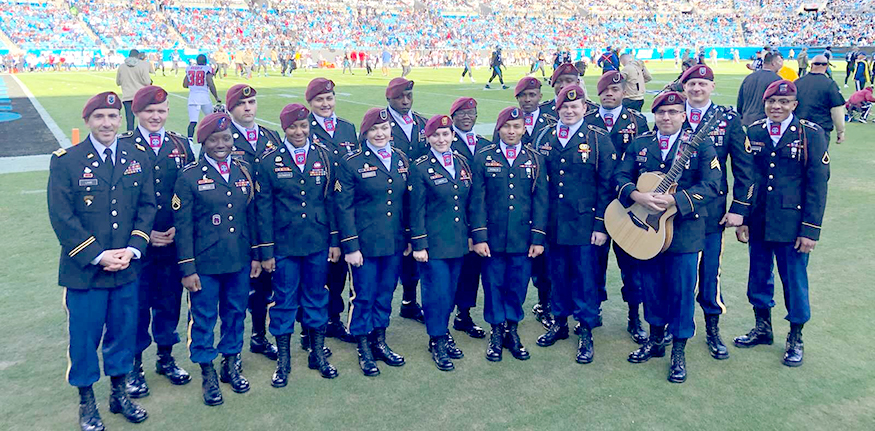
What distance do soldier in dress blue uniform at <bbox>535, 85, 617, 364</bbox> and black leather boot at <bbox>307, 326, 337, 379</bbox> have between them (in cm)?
185

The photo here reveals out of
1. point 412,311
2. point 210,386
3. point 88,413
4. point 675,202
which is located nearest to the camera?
point 88,413

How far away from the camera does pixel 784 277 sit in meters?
5.04

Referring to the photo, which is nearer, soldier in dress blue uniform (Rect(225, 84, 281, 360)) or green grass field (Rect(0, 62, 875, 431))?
green grass field (Rect(0, 62, 875, 431))

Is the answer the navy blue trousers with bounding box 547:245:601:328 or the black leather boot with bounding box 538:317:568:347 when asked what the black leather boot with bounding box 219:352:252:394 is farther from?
the navy blue trousers with bounding box 547:245:601:328

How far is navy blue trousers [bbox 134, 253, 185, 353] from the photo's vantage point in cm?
454

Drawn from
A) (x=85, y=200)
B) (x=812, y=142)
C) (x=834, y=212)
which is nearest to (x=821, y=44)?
(x=834, y=212)

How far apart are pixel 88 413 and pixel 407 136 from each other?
10.6 feet

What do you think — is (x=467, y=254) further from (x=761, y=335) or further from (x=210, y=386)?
(x=761, y=335)

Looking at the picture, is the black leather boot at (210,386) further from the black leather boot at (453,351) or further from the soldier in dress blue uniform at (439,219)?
the black leather boot at (453,351)

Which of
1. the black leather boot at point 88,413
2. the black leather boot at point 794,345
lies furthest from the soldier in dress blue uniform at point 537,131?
the black leather boot at point 88,413

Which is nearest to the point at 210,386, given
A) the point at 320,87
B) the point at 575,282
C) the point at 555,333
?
the point at 320,87

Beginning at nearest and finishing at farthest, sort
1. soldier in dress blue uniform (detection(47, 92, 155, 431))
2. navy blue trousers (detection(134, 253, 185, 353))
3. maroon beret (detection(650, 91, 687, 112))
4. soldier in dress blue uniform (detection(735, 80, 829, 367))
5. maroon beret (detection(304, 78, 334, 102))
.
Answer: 1. soldier in dress blue uniform (detection(47, 92, 155, 431))
2. navy blue trousers (detection(134, 253, 185, 353))
3. maroon beret (detection(650, 91, 687, 112))
4. soldier in dress blue uniform (detection(735, 80, 829, 367))
5. maroon beret (detection(304, 78, 334, 102))

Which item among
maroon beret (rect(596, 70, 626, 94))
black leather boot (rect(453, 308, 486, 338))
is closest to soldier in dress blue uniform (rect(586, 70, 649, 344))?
maroon beret (rect(596, 70, 626, 94))

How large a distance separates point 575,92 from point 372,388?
2.67 metres
